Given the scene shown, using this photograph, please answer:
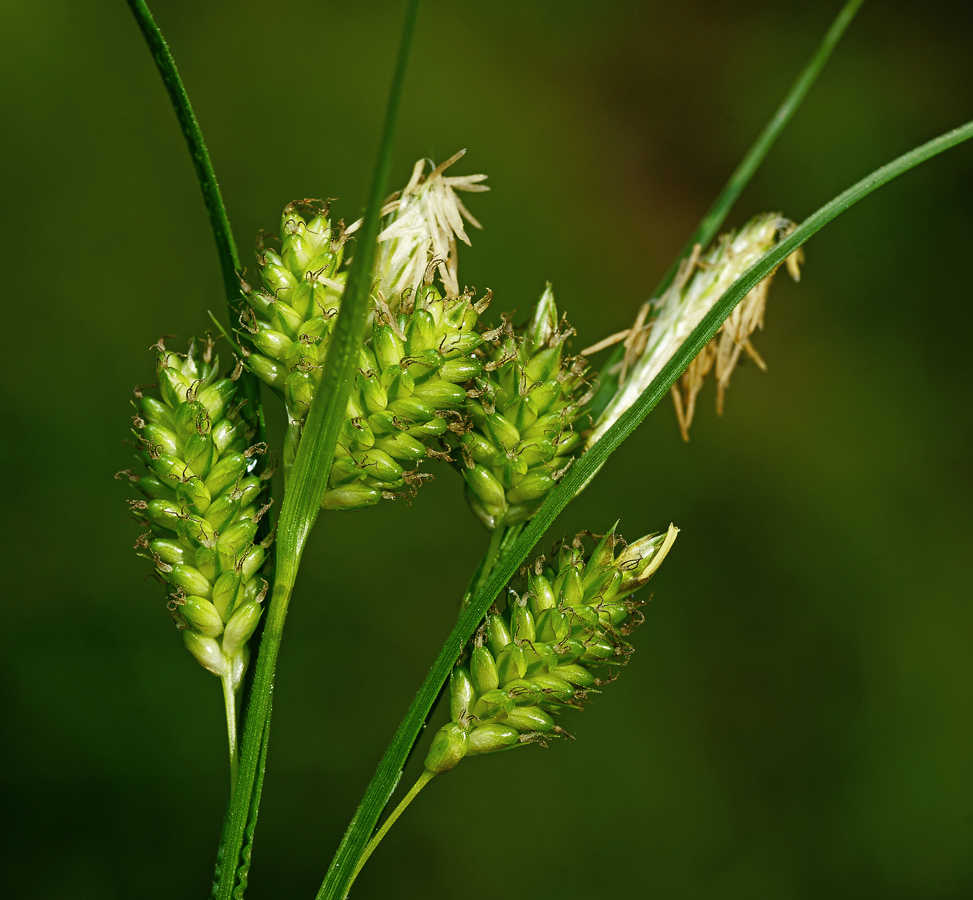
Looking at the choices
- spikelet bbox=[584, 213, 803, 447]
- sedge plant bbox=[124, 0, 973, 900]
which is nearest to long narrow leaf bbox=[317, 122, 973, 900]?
sedge plant bbox=[124, 0, 973, 900]

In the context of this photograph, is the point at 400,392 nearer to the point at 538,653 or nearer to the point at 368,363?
the point at 368,363

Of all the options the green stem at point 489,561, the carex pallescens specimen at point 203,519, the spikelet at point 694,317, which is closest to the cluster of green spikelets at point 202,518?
the carex pallescens specimen at point 203,519

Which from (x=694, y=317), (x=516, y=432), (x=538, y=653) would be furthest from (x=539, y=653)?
(x=694, y=317)

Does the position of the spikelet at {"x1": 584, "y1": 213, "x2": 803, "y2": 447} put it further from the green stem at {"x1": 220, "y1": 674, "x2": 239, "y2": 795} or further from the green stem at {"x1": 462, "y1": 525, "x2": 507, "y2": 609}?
the green stem at {"x1": 220, "y1": 674, "x2": 239, "y2": 795}

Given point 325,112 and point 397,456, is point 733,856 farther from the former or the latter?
point 325,112

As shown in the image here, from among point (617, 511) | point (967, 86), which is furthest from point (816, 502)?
point (967, 86)
